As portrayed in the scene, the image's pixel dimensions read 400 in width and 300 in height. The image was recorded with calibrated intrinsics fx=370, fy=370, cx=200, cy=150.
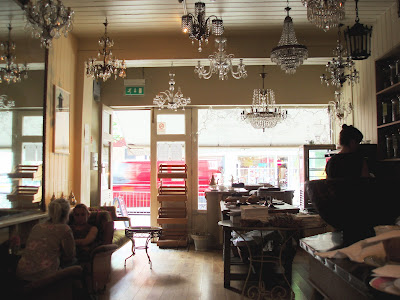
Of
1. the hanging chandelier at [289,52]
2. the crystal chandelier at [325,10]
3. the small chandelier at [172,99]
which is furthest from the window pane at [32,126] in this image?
the crystal chandelier at [325,10]

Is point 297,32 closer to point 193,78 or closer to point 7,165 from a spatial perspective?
point 193,78

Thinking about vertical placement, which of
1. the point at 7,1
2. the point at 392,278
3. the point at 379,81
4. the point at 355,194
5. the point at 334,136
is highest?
the point at 7,1

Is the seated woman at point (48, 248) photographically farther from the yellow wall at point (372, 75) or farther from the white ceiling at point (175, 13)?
the yellow wall at point (372, 75)

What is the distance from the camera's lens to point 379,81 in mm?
4953

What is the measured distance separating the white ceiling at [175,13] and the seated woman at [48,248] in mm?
2784

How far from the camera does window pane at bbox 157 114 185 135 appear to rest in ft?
26.0

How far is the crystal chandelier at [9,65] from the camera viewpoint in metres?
3.65

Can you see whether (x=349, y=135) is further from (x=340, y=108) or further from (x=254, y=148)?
(x=254, y=148)

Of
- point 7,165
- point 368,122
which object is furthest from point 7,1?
point 368,122

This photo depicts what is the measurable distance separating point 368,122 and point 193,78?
3522 millimetres

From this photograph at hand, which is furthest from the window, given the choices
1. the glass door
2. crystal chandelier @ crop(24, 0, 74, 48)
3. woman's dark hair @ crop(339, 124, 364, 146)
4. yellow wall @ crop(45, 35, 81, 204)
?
crystal chandelier @ crop(24, 0, 74, 48)

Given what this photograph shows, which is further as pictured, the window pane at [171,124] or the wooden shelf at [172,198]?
the window pane at [171,124]

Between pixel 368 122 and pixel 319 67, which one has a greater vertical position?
pixel 319 67

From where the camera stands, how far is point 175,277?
16.3 feet
